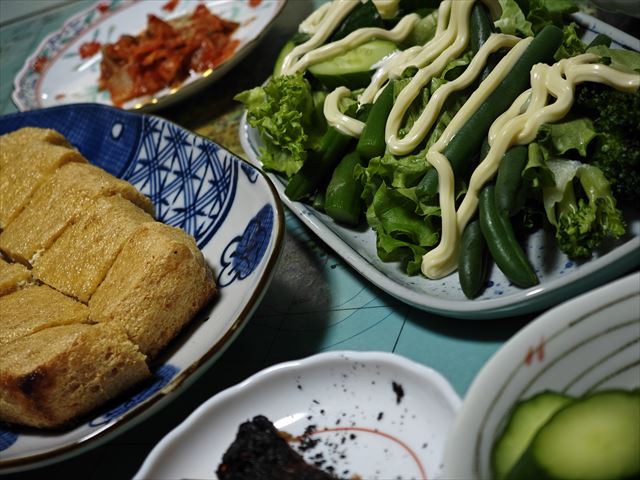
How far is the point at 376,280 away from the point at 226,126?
161 centimetres

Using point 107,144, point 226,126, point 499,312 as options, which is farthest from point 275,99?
point 499,312

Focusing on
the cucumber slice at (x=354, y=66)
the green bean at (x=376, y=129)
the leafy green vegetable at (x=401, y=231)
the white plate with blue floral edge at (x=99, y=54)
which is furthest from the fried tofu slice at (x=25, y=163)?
the leafy green vegetable at (x=401, y=231)

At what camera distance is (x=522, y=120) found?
204 cm

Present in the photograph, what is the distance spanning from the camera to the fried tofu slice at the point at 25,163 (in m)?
2.80

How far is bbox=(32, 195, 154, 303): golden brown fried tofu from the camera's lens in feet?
7.54

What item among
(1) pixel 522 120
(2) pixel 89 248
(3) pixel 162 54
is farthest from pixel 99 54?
(1) pixel 522 120

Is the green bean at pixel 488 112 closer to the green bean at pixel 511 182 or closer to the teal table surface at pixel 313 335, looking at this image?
the green bean at pixel 511 182

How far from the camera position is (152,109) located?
3641 mm

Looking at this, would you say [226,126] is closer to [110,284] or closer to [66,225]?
[66,225]

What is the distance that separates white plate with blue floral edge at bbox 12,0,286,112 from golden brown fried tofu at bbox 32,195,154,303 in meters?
1.22

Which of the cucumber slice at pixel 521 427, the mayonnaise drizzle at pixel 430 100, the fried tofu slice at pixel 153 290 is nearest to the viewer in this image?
the cucumber slice at pixel 521 427

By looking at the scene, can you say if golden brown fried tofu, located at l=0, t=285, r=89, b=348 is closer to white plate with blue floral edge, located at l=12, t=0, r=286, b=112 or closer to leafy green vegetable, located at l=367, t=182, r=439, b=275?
leafy green vegetable, located at l=367, t=182, r=439, b=275

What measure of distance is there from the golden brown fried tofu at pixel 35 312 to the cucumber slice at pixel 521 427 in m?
1.31

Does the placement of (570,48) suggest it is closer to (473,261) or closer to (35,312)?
(473,261)
